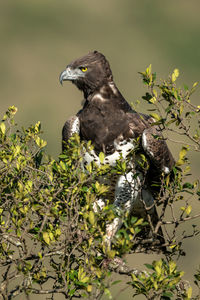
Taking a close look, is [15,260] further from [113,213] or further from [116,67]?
[116,67]

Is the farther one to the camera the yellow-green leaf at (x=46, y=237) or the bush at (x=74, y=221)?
the yellow-green leaf at (x=46, y=237)

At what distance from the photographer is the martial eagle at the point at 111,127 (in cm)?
792

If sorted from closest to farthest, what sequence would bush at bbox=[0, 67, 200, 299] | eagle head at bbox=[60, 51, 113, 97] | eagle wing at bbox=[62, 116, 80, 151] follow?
bush at bbox=[0, 67, 200, 299], eagle wing at bbox=[62, 116, 80, 151], eagle head at bbox=[60, 51, 113, 97]

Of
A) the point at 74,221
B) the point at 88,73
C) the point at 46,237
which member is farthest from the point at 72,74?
the point at 46,237

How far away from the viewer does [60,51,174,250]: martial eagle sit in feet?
26.0

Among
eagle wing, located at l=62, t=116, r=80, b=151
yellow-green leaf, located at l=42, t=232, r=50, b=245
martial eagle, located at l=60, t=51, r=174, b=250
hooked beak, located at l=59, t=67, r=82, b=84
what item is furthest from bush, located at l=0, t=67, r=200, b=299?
hooked beak, located at l=59, t=67, r=82, b=84

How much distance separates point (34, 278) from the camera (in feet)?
19.5

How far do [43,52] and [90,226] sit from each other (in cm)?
6645

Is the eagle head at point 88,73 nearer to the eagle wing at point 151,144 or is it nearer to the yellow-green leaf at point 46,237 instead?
the eagle wing at point 151,144

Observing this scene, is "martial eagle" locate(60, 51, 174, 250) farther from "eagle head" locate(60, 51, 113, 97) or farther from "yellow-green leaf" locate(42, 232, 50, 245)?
"yellow-green leaf" locate(42, 232, 50, 245)

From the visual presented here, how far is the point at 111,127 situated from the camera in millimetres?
8023

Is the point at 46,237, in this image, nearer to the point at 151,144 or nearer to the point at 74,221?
the point at 74,221

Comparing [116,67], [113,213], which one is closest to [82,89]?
[113,213]

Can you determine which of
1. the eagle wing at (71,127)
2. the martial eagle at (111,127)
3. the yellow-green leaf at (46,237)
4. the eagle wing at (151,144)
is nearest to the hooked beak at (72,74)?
the martial eagle at (111,127)
